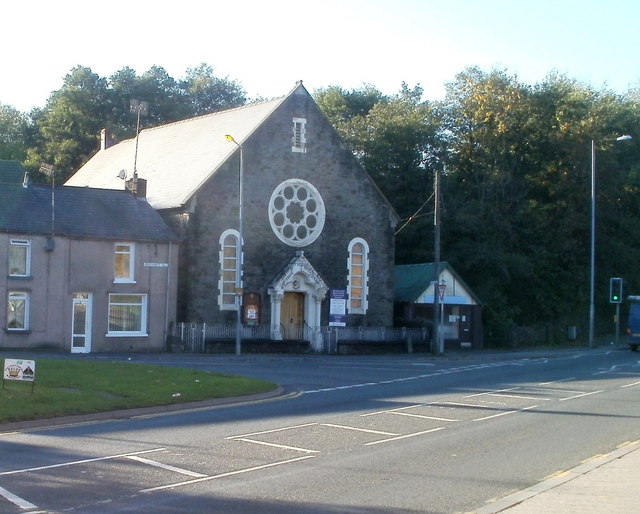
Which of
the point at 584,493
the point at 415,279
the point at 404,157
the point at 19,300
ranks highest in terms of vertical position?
the point at 404,157

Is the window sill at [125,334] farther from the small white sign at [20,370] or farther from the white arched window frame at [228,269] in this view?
the small white sign at [20,370]

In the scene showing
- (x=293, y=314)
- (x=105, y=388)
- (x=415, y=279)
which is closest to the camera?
(x=105, y=388)

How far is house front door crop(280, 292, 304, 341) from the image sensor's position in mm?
45000

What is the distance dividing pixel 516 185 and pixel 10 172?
3104cm

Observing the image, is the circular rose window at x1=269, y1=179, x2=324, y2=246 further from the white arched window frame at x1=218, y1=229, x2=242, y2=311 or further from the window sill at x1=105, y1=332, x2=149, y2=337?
the window sill at x1=105, y1=332, x2=149, y2=337

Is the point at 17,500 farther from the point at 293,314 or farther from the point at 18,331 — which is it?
the point at 293,314

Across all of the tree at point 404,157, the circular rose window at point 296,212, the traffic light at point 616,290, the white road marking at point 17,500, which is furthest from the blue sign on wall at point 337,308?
the white road marking at point 17,500

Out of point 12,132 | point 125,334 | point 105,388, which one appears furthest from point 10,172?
point 12,132

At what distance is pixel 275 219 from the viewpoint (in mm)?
45219

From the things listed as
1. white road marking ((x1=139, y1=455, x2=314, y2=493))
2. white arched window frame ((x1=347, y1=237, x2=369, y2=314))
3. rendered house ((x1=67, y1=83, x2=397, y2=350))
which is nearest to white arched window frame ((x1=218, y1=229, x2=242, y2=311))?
rendered house ((x1=67, y1=83, x2=397, y2=350))

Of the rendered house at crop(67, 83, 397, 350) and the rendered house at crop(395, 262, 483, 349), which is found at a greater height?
the rendered house at crop(67, 83, 397, 350)

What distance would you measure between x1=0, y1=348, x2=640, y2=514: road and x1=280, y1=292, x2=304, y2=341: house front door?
63.4ft

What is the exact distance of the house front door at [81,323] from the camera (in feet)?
125

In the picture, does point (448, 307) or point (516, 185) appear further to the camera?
point (516, 185)
